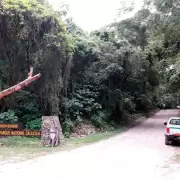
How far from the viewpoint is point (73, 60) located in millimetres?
21250

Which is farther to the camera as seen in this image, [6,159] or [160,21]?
[160,21]

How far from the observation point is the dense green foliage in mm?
15766

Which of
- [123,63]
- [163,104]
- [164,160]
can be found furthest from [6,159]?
[163,104]

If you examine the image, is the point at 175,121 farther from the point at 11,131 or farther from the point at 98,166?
the point at 11,131

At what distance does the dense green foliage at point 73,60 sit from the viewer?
15766mm

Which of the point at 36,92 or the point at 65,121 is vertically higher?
the point at 36,92

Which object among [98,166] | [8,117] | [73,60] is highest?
[73,60]

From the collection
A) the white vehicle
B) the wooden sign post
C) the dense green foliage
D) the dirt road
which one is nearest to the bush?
the dense green foliage

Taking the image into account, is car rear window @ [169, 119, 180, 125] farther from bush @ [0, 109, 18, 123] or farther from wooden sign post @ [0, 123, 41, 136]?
bush @ [0, 109, 18, 123]

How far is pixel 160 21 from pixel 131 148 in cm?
654

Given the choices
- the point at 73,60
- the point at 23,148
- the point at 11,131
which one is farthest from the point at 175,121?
the point at 73,60

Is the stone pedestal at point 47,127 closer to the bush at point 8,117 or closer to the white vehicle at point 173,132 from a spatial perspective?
the bush at point 8,117

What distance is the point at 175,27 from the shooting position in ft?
51.4

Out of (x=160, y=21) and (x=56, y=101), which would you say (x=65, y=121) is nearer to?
(x=56, y=101)
